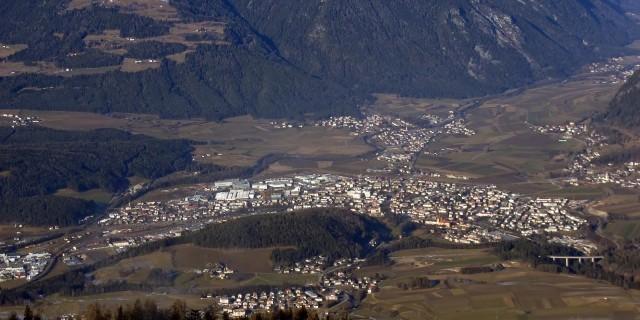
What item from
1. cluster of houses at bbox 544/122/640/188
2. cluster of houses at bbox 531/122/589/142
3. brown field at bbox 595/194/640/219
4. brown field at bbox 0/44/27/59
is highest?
brown field at bbox 0/44/27/59

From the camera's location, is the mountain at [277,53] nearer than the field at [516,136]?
No

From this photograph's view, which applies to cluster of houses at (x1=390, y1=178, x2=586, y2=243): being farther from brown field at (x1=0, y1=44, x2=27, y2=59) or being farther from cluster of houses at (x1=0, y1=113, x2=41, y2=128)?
brown field at (x1=0, y1=44, x2=27, y2=59)

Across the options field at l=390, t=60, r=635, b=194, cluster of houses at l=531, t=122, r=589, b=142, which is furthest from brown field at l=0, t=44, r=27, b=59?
cluster of houses at l=531, t=122, r=589, b=142

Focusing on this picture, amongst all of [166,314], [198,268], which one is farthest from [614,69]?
[166,314]

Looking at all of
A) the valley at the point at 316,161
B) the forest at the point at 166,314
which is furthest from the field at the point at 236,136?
the forest at the point at 166,314

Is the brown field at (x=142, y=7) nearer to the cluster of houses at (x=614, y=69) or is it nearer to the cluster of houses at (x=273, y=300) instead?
the cluster of houses at (x=614, y=69)

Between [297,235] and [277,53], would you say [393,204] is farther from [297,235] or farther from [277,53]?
[277,53]

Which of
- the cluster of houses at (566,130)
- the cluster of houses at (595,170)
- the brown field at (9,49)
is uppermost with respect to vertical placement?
the brown field at (9,49)
